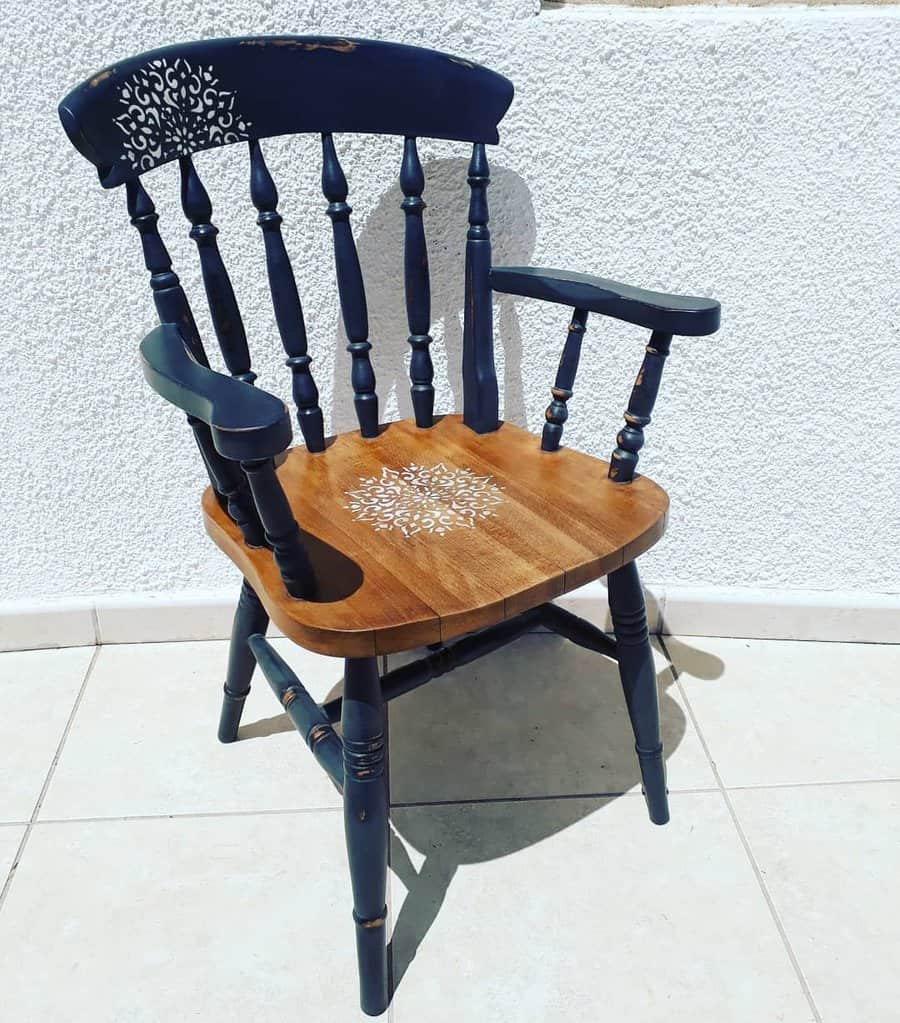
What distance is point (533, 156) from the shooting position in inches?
46.1

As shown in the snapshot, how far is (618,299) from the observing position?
0.93 meters

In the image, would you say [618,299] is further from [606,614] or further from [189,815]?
[189,815]

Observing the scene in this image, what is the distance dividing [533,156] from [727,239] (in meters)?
0.31

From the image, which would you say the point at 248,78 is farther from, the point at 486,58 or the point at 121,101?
the point at 486,58

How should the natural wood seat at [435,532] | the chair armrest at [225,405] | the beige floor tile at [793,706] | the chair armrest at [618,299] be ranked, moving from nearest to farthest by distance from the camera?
the chair armrest at [225,405] < the natural wood seat at [435,532] < the chair armrest at [618,299] < the beige floor tile at [793,706]

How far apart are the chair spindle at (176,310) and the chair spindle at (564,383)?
0.40 metres

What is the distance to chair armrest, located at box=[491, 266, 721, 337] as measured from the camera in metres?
0.88

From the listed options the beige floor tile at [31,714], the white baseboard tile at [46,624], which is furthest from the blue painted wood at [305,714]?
the white baseboard tile at [46,624]

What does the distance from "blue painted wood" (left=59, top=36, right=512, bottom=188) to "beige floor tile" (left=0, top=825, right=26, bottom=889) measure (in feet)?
2.80

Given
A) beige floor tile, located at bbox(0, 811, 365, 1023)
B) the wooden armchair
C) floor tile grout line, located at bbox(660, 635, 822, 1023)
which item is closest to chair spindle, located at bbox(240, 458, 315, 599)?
the wooden armchair

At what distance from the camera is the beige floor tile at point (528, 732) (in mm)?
1205

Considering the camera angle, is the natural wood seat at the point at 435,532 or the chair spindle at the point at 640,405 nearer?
the natural wood seat at the point at 435,532

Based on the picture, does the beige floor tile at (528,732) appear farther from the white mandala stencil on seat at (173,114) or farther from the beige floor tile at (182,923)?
the white mandala stencil on seat at (173,114)

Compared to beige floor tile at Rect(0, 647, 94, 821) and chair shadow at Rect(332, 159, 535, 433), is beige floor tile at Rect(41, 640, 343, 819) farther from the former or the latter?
chair shadow at Rect(332, 159, 535, 433)
